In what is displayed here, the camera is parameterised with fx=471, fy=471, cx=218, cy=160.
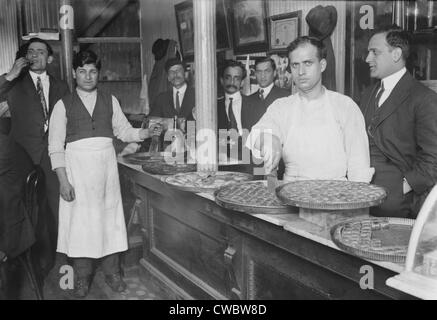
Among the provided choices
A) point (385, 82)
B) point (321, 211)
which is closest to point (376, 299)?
point (321, 211)

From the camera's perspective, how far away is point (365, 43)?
2926mm

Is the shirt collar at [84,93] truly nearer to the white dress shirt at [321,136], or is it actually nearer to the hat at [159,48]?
the white dress shirt at [321,136]

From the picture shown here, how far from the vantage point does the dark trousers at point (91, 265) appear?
2.74 metres

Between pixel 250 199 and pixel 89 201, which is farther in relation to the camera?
pixel 89 201

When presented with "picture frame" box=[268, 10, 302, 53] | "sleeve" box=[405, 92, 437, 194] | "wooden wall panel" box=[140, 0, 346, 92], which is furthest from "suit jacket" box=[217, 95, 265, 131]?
"sleeve" box=[405, 92, 437, 194]

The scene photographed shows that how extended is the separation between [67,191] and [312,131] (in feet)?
4.57

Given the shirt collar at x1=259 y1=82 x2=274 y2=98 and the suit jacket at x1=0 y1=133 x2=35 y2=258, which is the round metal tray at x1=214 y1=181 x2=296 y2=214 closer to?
the suit jacket at x1=0 y1=133 x2=35 y2=258

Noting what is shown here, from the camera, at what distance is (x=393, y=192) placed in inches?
89.0

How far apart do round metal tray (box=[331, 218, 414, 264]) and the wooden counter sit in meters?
0.03

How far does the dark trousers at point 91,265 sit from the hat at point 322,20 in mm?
1954

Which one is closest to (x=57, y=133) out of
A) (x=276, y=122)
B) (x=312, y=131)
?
(x=276, y=122)

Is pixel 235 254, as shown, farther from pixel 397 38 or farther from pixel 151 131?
pixel 397 38
